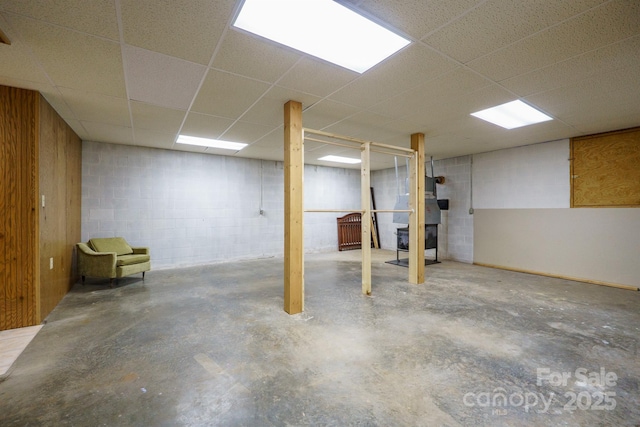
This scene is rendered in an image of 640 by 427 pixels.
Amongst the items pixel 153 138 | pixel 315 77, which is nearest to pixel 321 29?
pixel 315 77

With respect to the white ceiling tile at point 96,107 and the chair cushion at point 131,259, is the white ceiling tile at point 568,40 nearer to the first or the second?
the white ceiling tile at point 96,107

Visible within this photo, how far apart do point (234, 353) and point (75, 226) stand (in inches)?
162

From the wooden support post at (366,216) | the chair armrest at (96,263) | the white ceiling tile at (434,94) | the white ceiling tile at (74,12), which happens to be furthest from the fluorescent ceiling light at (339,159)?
the white ceiling tile at (74,12)

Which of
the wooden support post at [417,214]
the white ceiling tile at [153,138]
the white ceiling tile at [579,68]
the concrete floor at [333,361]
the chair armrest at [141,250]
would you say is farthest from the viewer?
the chair armrest at [141,250]

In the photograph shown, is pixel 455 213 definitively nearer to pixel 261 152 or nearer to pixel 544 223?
pixel 544 223

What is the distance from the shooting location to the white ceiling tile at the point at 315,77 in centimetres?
246

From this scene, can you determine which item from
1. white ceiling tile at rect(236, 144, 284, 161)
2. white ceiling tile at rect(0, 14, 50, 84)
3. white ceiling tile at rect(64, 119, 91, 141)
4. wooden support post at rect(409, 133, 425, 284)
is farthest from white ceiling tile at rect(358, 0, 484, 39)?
white ceiling tile at rect(64, 119, 91, 141)

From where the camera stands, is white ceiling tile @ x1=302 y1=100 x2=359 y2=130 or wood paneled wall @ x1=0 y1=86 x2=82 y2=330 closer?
wood paneled wall @ x1=0 y1=86 x2=82 y2=330

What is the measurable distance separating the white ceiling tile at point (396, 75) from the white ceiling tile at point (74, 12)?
200cm

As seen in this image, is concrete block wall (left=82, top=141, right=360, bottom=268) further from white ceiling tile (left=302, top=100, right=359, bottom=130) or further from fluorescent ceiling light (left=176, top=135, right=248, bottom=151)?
white ceiling tile (left=302, top=100, right=359, bottom=130)

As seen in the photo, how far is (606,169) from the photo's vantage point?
4496mm

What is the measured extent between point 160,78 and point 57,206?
2360 mm

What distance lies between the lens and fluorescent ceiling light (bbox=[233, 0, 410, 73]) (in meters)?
1.82

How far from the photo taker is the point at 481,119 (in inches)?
156
